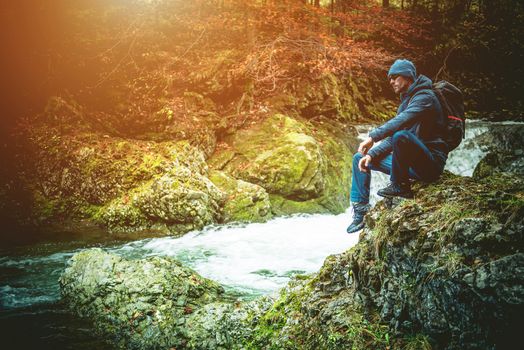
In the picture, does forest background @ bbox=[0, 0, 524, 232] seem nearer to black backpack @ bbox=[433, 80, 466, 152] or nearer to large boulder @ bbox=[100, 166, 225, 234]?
large boulder @ bbox=[100, 166, 225, 234]

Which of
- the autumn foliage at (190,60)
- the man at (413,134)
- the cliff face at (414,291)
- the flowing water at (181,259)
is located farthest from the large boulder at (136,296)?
the autumn foliage at (190,60)

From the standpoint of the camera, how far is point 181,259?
677 cm

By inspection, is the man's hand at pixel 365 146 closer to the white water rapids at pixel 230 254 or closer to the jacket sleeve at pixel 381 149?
the jacket sleeve at pixel 381 149

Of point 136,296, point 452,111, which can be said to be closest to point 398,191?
point 452,111

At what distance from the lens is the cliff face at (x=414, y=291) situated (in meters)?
1.97

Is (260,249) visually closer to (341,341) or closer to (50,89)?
(341,341)

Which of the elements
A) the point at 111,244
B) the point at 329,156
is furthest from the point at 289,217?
the point at 111,244

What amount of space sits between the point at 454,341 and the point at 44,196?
1016 centimetres

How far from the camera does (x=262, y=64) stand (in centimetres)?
1300

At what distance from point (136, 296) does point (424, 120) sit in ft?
13.6

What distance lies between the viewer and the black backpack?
323 centimetres

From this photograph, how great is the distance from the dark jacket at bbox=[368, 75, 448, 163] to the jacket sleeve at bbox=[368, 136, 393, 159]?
250 mm

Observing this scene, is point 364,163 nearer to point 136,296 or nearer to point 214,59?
point 136,296

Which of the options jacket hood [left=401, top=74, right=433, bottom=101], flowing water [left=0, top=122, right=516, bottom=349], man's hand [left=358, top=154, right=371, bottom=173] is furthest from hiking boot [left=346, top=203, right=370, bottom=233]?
flowing water [left=0, top=122, right=516, bottom=349]
